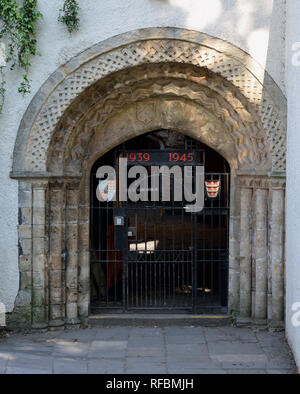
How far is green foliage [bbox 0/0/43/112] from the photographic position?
6.62 metres

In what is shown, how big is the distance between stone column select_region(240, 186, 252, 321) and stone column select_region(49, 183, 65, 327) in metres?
2.38

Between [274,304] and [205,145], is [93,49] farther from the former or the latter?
[274,304]

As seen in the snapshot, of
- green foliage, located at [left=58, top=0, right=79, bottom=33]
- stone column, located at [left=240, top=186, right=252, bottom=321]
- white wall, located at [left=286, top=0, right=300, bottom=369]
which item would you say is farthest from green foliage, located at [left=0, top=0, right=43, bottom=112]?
stone column, located at [left=240, top=186, right=252, bottom=321]

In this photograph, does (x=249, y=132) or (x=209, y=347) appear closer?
(x=209, y=347)

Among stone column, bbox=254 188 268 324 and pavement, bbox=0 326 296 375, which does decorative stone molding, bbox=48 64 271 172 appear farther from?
pavement, bbox=0 326 296 375

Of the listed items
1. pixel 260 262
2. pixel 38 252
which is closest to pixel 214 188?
pixel 260 262

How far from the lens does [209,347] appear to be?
6656 mm

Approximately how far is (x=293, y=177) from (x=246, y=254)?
1541 millimetres

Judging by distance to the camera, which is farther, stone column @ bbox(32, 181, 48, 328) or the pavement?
stone column @ bbox(32, 181, 48, 328)

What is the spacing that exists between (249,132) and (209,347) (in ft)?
9.01

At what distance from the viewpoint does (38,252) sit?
702cm

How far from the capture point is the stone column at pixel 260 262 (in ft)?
23.4

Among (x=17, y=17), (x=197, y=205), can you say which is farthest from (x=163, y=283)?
(x=17, y=17)

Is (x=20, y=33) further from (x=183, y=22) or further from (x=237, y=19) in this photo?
(x=237, y=19)
